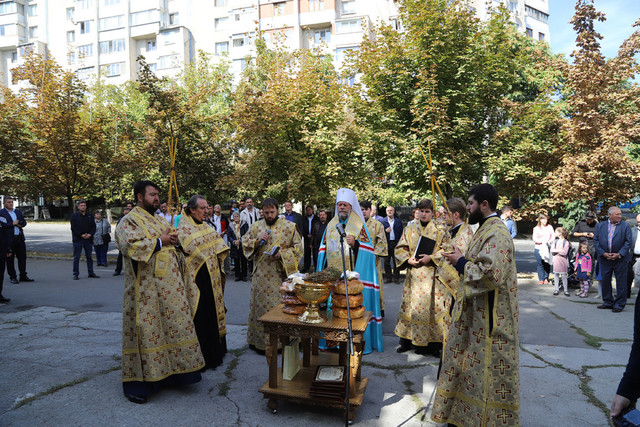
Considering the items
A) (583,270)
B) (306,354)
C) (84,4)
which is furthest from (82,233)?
(84,4)


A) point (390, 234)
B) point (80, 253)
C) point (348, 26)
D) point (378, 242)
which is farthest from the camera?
point (348, 26)

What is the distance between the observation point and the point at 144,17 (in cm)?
4422

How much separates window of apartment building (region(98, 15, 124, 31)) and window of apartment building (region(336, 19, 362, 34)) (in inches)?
1016

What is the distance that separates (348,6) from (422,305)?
37.0m

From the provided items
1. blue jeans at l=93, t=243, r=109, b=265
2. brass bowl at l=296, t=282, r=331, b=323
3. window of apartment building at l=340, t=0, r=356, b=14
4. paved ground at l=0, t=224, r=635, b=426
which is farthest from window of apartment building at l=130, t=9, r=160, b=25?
brass bowl at l=296, t=282, r=331, b=323

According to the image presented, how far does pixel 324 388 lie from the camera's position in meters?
3.99

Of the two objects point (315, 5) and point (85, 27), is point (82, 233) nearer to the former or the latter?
point (315, 5)

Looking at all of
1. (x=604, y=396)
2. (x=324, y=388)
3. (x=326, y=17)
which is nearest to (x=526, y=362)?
(x=604, y=396)

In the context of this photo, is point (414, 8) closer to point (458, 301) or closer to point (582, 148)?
point (582, 148)

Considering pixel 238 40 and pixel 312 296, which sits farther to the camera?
pixel 238 40

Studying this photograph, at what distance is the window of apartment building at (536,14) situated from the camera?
141ft

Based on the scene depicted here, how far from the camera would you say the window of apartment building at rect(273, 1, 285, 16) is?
37.1 metres

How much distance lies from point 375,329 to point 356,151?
756 centimetres

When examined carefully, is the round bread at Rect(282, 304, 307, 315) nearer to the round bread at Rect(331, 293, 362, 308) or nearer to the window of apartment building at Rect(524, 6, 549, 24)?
the round bread at Rect(331, 293, 362, 308)
